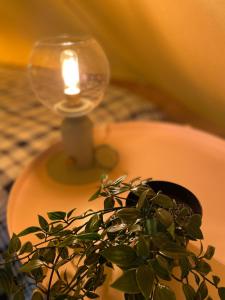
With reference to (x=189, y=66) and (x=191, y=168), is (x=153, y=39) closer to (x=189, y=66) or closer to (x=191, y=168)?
(x=189, y=66)

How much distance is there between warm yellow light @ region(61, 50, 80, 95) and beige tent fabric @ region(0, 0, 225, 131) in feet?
0.74

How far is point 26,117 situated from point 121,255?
0.92 metres

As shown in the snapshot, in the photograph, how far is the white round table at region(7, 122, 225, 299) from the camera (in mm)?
616

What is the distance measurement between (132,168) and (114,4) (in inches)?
17.8

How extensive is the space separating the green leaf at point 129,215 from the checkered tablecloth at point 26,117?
50 cm

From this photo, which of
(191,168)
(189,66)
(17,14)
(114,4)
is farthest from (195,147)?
(17,14)

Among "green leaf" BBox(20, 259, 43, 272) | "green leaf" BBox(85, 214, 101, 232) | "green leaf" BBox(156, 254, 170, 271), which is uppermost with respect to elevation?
"green leaf" BBox(85, 214, 101, 232)

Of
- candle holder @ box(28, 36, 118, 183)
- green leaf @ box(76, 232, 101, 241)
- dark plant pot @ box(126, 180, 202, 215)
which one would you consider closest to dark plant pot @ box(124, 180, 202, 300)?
dark plant pot @ box(126, 180, 202, 215)

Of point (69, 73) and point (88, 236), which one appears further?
point (69, 73)

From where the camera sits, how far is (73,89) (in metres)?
0.71

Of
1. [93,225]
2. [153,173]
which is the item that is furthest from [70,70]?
[93,225]

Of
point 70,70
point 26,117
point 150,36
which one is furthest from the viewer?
point 26,117

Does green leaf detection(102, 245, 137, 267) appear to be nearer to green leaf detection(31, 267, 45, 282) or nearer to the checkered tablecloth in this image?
Result: green leaf detection(31, 267, 45, 282)

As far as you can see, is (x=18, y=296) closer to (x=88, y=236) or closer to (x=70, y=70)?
(x=88, y=236)
